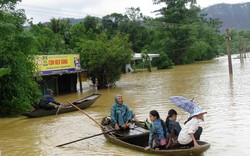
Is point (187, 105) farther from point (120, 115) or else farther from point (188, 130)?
point (120, 115)

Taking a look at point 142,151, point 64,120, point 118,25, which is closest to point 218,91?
point 64,120

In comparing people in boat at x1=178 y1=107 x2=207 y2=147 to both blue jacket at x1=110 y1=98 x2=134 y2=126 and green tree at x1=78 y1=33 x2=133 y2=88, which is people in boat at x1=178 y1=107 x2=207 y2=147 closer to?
blue jacket at x1=110 y1=98 x2=134 y2=126

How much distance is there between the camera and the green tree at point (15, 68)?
1584cm

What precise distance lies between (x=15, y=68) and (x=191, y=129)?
37.1 ft

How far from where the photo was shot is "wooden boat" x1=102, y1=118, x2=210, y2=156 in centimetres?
755

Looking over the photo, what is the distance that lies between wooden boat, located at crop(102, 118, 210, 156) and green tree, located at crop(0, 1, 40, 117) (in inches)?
287

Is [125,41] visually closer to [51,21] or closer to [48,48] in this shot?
[48,48]

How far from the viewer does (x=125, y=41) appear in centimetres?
2909

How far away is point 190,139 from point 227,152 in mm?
1547

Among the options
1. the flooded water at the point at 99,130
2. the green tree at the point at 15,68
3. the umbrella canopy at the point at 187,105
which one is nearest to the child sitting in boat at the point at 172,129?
the umbrella canopy at the point at 187,105

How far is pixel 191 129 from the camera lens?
24.2 ft

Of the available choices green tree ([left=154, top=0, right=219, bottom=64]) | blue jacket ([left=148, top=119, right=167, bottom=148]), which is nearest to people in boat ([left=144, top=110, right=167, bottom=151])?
blue jacket ([left=148, top=119, right=167, bottom=148])

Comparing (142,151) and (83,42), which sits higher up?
(83,42)

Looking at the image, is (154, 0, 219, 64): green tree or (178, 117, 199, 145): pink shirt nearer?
(178, 117, 199, 145): pink shirt
